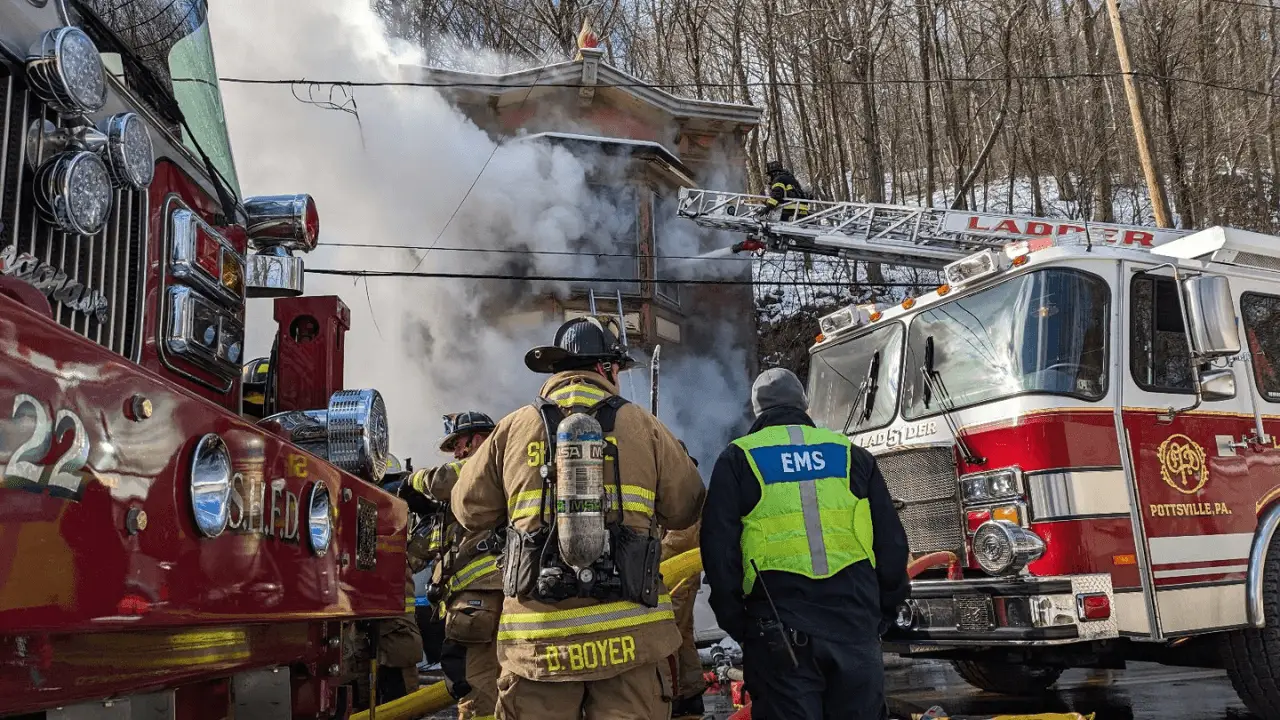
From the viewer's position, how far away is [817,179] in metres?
26.9

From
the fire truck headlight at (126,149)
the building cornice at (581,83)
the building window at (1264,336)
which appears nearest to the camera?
the fire truck headlight at (126,149)

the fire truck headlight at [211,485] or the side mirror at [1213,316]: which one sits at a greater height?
the side mirror at [1213,316]

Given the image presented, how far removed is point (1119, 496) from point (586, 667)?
2.95m

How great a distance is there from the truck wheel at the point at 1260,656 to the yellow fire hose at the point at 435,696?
2.68m

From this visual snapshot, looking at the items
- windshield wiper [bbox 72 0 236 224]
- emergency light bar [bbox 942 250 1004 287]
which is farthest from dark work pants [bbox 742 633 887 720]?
emergency light bar [bbox 942 250 1004 287]

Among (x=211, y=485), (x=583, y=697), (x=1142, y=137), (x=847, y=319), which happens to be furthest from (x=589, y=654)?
(x=1142, y=137)

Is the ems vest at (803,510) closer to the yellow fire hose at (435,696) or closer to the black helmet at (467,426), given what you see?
the yellow fire hose at (435,696)

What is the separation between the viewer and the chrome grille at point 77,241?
6.02 feet

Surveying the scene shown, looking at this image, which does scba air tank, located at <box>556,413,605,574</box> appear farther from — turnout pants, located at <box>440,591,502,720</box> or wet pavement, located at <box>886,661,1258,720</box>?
wet pavement, located at <box>886,661,1258,720</box>

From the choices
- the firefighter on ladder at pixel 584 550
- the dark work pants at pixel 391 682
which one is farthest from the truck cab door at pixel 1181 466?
the dark work pants at pixel 391 682

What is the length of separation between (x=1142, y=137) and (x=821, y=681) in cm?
1187

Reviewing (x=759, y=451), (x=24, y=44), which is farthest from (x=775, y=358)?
(x=24, y=44)

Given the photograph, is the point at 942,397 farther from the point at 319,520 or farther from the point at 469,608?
the point at 319,520

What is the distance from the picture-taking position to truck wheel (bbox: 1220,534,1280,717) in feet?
15.7
